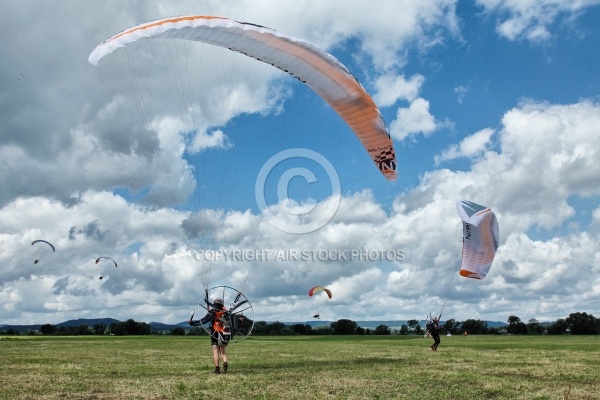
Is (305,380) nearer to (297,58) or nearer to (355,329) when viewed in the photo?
(297,58)

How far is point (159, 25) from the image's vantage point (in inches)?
554

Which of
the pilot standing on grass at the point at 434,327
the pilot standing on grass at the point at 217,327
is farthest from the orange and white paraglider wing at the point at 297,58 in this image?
the pilot standing on grass at the point at 434,327

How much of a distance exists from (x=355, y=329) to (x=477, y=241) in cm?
6228

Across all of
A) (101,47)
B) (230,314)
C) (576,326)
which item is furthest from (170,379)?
(576,326)

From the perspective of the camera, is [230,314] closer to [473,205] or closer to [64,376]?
[64,376]

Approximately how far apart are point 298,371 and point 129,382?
4.62 metres

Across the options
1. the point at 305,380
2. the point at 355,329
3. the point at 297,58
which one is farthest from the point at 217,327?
the point at 355,329

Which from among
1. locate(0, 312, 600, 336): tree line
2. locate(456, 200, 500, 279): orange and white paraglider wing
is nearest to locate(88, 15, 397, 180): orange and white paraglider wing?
locate(456, 200, 500, 279): orange and white paraglider wing

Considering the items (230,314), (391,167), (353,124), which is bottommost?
(230,314)

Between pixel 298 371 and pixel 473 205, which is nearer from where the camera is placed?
pixel 298 371

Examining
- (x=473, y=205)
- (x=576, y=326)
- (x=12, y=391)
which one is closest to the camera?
(x=12, y=391)

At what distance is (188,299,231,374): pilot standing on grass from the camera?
15031mm

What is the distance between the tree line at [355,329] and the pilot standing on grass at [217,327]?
5746 centimetres

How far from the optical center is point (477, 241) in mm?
23375
